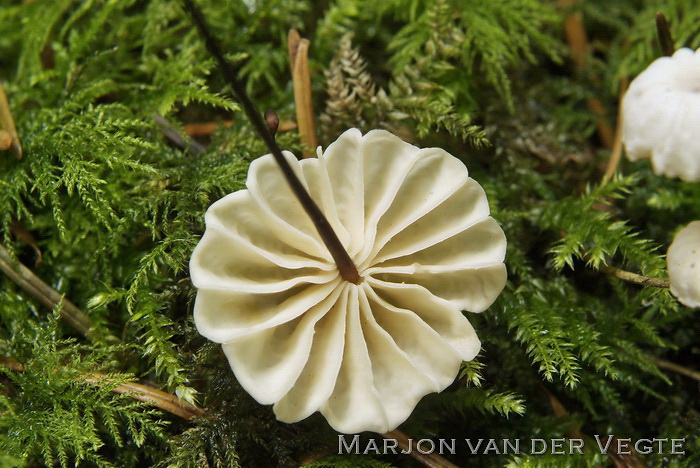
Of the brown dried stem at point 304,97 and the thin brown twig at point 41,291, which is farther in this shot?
the brown dried stem at point 304,97

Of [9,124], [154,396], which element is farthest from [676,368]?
[9,124]

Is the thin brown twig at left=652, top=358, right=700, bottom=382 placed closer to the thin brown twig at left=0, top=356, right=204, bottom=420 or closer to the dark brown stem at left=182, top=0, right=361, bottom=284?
the dark brown stem at left=182, top=0, right=361, bottom=284

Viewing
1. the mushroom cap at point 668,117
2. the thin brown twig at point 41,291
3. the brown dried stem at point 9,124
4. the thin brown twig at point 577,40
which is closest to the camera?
the mushroom cap at point 668,117

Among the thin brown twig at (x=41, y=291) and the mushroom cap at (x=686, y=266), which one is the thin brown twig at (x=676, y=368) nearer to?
the mushroom cap at (x=686, y=266)

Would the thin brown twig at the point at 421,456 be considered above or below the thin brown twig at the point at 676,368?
above

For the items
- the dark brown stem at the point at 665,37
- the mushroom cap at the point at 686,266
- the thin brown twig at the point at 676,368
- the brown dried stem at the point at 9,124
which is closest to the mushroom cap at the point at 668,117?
the mushroom cap at the point at 686,266
